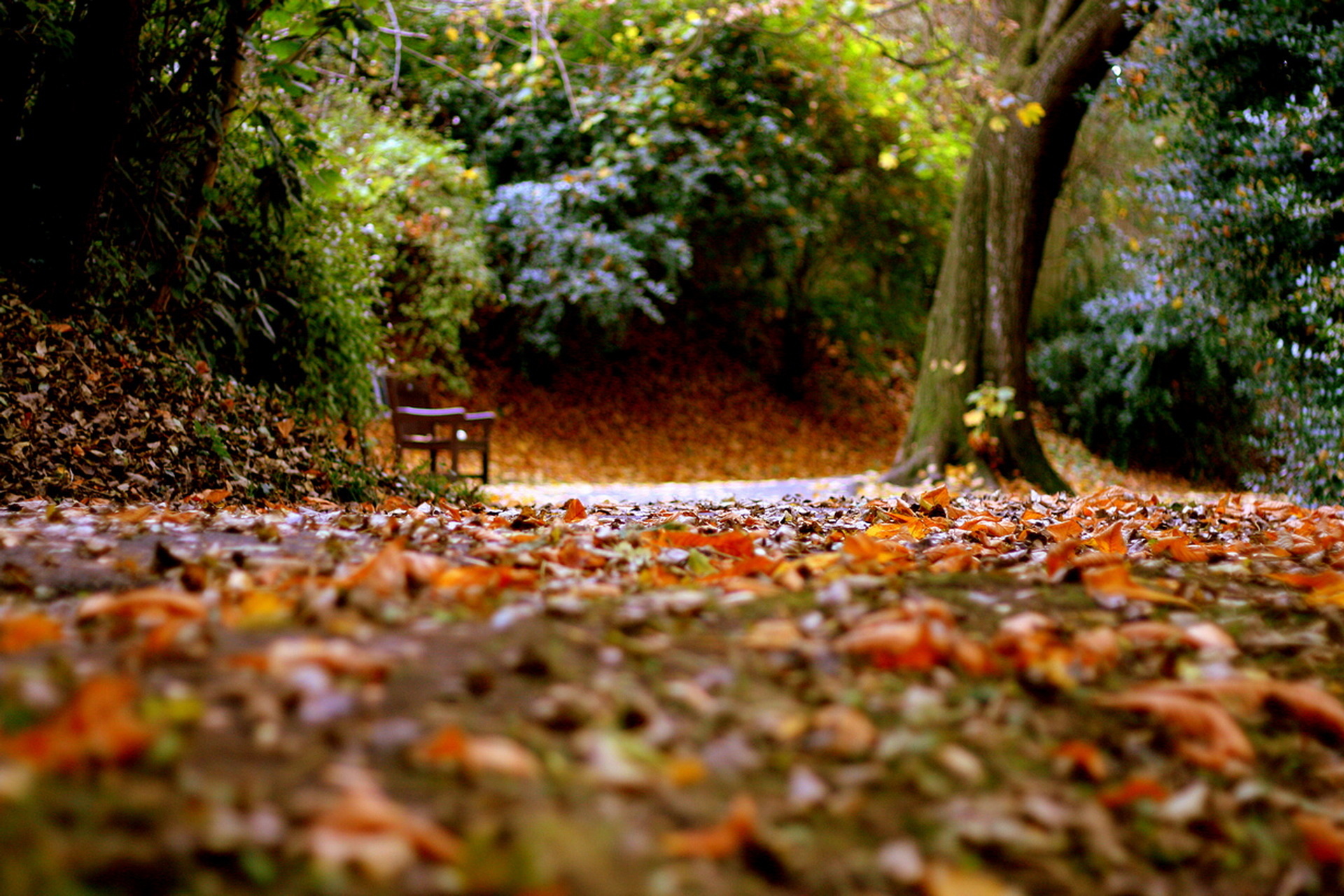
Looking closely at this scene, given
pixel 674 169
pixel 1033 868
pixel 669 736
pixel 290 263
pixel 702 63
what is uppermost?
pixel 702 63

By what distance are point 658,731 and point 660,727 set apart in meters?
0.01

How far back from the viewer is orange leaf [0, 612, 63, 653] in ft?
5.16

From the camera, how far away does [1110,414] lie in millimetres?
14398

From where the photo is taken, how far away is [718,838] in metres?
1.27

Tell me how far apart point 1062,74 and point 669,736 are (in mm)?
8124

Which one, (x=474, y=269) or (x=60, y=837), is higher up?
(x=474, y=269)

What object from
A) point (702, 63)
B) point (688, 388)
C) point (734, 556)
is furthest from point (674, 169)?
point (734, 556)

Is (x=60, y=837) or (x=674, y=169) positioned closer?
(x=60, y=837)

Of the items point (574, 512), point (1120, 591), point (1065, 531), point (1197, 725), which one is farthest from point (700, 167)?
point (1197, 725)

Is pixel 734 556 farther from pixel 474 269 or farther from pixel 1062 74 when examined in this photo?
pixel 474 269

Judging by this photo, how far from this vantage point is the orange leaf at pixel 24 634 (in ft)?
5.16

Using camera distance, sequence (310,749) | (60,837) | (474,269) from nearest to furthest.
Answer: (60,837) < (310,749) < (474,269)

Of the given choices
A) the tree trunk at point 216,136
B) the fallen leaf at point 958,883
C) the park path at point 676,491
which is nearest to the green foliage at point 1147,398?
the park path at point 676,491

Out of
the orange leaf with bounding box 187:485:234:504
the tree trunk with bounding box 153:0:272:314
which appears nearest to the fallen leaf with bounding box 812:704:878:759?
the orange leaf with bounding box 187:485:234:504
